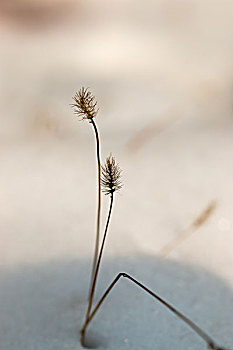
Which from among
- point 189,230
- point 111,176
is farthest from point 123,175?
point 111,176

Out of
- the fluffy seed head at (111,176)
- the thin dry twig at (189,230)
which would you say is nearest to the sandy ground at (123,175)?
the thin dry twig at (189,230)

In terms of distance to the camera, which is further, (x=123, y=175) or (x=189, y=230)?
(x=123, y=175)

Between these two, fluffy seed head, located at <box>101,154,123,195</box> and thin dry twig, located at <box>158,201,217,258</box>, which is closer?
fluffy seed head, located at <box>101,154,123,195</box>

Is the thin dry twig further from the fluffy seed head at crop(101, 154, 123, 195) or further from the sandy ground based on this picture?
the fluffy seed head at crop(101, 154, 123, 195)

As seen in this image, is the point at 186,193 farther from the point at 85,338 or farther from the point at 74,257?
the point at 85,338

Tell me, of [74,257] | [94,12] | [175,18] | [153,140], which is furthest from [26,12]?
[74,257]

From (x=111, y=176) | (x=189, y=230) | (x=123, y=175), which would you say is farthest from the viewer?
(x=123, y=175)

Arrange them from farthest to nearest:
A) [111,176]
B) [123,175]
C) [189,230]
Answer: [123,175]
[189,230]
[111,176]

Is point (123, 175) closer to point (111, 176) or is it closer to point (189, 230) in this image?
point (189, 230)

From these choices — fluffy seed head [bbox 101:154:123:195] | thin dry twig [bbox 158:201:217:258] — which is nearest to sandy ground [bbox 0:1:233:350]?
thin dry twig [bbox 158:201:217:258]
